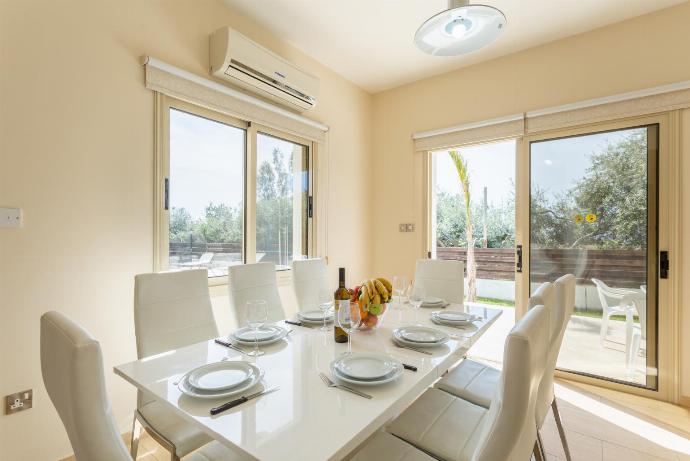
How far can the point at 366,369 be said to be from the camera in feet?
3.64

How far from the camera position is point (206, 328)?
5.60 feet

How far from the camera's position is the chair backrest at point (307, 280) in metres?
2.34

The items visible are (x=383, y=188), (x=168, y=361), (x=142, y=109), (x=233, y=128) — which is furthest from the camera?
(x=383, y=188)

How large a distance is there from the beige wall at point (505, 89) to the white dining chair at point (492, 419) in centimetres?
216

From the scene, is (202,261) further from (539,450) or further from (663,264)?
(663,264)

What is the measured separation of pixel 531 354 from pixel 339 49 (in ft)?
9.82

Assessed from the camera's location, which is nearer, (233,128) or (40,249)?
(40,249)

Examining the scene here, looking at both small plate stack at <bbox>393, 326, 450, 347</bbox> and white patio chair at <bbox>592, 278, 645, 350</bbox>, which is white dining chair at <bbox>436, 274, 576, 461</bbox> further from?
white patio chair at <bbox>592, 278, 645, 350</bbox>

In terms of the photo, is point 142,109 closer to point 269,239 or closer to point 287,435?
point 269,239

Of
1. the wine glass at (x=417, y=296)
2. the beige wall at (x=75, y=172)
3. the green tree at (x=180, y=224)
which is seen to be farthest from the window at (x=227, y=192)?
the wine glass at (x=417, y=296)

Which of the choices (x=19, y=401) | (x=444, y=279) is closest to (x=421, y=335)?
(x=444, y=279)

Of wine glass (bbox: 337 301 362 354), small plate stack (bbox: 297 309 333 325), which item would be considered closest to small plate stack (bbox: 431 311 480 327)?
small plate stack (bbox: 297 309 333 325)

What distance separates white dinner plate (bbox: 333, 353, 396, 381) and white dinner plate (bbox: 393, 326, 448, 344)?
0.83 feet

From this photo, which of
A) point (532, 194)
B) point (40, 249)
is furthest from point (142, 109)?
point (532, 194)
